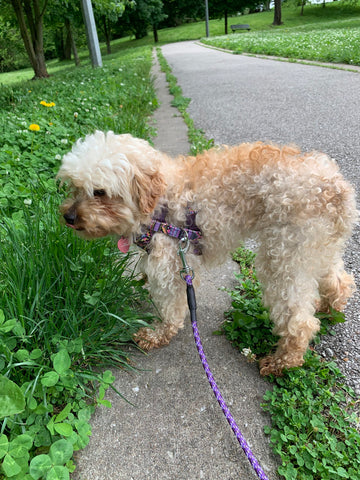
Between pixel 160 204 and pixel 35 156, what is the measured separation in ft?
7.76

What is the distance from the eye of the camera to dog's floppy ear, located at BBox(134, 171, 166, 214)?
210 centimetres

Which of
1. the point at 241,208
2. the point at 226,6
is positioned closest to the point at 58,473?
the point at 241,208

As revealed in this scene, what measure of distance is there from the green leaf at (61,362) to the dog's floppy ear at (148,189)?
0.98m

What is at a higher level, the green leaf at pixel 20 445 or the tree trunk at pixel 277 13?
the tree trunk at pixel 277 13

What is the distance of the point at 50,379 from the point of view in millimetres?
1771

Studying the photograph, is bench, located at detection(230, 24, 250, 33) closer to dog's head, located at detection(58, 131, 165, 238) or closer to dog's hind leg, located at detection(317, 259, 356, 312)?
dog's hind leg, located at detection(317, 259, 356, 312)

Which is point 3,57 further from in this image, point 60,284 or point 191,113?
point 60,284

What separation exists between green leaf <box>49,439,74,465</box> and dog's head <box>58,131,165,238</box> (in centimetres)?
114

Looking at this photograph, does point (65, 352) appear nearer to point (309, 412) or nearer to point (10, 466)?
point (10, 466)

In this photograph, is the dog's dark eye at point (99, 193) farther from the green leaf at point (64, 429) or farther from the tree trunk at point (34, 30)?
the tree trunk at point (34, 30)

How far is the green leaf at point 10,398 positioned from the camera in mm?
1524

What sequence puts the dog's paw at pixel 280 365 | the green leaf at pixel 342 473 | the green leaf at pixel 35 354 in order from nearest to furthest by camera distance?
1. the green leaf at pixel 342 473
2. the green leaf at pixel 35 354
3. the dog's paw at pixel 280 365

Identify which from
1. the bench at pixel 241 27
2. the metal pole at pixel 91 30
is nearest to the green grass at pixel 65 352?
the metal pole at pixel 91 30

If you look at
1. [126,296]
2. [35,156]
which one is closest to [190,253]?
[126,296]
